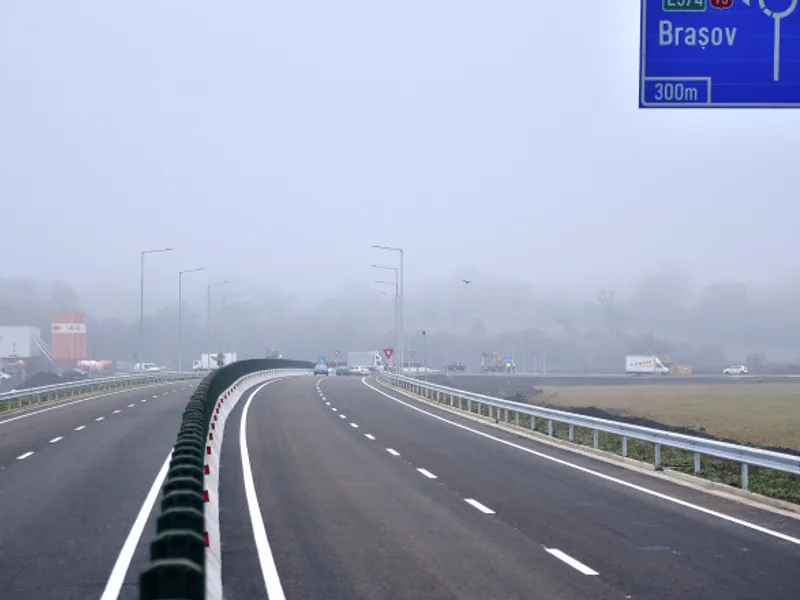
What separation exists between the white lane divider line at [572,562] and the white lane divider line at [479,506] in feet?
11.3

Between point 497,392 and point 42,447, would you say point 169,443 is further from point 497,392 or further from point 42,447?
point 497,392

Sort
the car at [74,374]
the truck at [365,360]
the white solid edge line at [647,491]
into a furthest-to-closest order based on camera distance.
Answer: the truck at [365,360] → the car at [74,374] → the white solid edge line at [647,491]

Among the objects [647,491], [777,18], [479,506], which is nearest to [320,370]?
[647,491]

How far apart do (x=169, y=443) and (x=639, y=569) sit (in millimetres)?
19331

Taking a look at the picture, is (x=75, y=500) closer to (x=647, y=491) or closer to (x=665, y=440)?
(x=647, y=491)

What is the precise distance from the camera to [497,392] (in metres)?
64.4

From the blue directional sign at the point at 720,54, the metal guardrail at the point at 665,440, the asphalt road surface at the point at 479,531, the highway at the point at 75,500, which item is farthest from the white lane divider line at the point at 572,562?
the blue directional sign at the point at 720,54

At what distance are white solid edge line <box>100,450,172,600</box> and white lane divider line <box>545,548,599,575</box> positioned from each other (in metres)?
4.88

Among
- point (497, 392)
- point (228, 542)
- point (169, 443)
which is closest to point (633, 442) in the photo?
point (169, 443)

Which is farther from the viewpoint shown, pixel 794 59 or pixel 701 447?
pixel 701 447

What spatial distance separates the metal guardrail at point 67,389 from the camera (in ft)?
163

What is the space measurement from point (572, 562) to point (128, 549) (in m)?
5.27

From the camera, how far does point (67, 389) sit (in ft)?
196

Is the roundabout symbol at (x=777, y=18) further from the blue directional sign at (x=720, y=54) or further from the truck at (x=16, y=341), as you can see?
the truck at (x=16, y=341)
